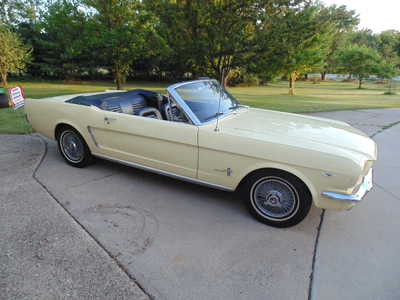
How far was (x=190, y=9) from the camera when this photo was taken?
9422 mm

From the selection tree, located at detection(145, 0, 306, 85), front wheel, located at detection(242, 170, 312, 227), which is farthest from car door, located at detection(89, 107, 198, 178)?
tree, located at detection(145, 0, 306, 85)

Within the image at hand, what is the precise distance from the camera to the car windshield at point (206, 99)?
10.1ft

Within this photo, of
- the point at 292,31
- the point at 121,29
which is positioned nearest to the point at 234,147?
the point at 292,31

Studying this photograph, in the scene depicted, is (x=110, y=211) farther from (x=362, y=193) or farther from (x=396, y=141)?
(x=396, y=141)

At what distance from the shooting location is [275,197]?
2682 mm

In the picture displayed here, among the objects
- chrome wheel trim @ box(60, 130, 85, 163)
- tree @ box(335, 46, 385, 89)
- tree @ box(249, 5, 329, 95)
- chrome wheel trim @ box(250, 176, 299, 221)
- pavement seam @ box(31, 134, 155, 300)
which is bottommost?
pavement seam @ box(31, 134, 155, 300)

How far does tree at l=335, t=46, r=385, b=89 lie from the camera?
35519 millimetres

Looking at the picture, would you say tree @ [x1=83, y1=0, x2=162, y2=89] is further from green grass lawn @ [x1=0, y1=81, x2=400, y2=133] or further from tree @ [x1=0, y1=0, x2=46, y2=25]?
tree @ [x1=0, y1=0, x2=46, y2=25]

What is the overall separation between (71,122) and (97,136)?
20.7 inches

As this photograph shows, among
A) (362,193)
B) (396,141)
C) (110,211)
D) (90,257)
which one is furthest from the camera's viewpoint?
(396,141)

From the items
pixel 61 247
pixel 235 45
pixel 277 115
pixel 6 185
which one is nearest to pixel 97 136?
pixel 6 185

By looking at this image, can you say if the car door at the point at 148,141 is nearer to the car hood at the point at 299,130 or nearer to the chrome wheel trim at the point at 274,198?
the car hood at the point at 299,130

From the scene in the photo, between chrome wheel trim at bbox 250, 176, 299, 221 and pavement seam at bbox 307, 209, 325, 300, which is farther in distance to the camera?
chrome wheel trim at bbox 250, 176, 299, 221

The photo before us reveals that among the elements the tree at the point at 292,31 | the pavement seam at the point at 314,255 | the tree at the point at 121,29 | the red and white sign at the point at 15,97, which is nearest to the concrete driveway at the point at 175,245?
the pavement seam at the point at 314,255
